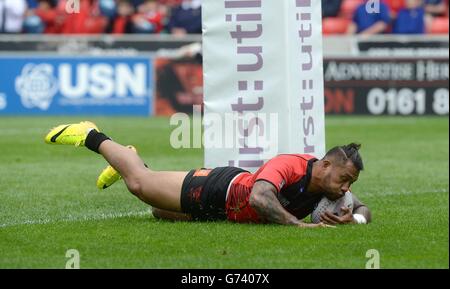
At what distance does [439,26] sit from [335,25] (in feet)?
8.00

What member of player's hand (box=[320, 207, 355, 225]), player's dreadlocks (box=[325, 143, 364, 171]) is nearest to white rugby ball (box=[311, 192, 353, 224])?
player's hand (box=[320, 207, 355, 225])

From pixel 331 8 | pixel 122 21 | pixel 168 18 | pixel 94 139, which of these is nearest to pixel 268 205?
pixel 94 139

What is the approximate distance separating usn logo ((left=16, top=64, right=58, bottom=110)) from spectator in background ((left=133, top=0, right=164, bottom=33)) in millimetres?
3799

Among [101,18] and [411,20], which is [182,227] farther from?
[101,18]

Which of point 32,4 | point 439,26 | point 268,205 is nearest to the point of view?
point 268,205

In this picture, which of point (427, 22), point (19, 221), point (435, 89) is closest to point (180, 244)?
point (19, 221)

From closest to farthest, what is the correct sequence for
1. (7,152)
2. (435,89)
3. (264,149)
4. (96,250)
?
1. (96,250)
2. (264,149)
3. (7,152)
4. (435,89)

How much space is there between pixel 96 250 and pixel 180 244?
0.64m

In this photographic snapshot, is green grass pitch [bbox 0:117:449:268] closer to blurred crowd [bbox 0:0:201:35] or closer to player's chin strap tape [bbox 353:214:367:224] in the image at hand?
player's chin strap tape [bbox 353:214:367:224]

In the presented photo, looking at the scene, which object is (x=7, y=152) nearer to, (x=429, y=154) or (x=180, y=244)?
(x=429, y=154)

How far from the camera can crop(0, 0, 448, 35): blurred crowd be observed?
28.8 meters

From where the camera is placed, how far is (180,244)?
897 centimetres

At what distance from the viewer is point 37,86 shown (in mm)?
26312

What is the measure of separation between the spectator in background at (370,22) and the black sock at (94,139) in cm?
1870
